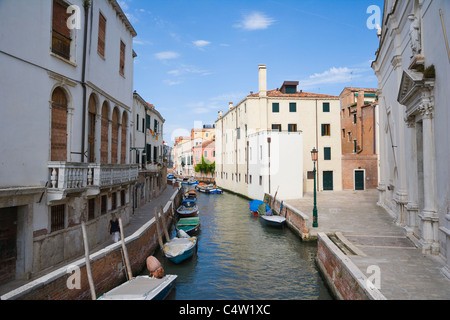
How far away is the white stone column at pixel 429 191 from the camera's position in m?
9.29

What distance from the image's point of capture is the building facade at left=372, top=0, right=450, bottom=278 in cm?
824

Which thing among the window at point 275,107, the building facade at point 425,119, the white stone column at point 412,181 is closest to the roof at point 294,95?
the window at point 275,107

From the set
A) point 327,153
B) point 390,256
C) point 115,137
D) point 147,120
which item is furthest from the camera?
point 327,153

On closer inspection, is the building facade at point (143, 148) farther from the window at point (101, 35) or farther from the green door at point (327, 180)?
the green door at point (327, 180)

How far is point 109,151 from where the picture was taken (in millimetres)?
13711

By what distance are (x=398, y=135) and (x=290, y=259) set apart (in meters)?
7.38

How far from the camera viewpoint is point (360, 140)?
35125mm

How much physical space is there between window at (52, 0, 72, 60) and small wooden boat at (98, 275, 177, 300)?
24.0 ft

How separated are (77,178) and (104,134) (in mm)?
4042

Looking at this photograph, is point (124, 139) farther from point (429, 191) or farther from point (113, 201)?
point (429, 191)

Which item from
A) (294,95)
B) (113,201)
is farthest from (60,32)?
(294,95)

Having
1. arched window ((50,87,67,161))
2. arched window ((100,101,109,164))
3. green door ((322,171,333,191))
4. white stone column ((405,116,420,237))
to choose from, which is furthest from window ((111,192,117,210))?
green door ((322,171,333,191))

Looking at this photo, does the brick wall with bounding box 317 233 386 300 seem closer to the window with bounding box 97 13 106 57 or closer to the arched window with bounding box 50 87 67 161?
the arched window with bounding box 50 87 67 161
